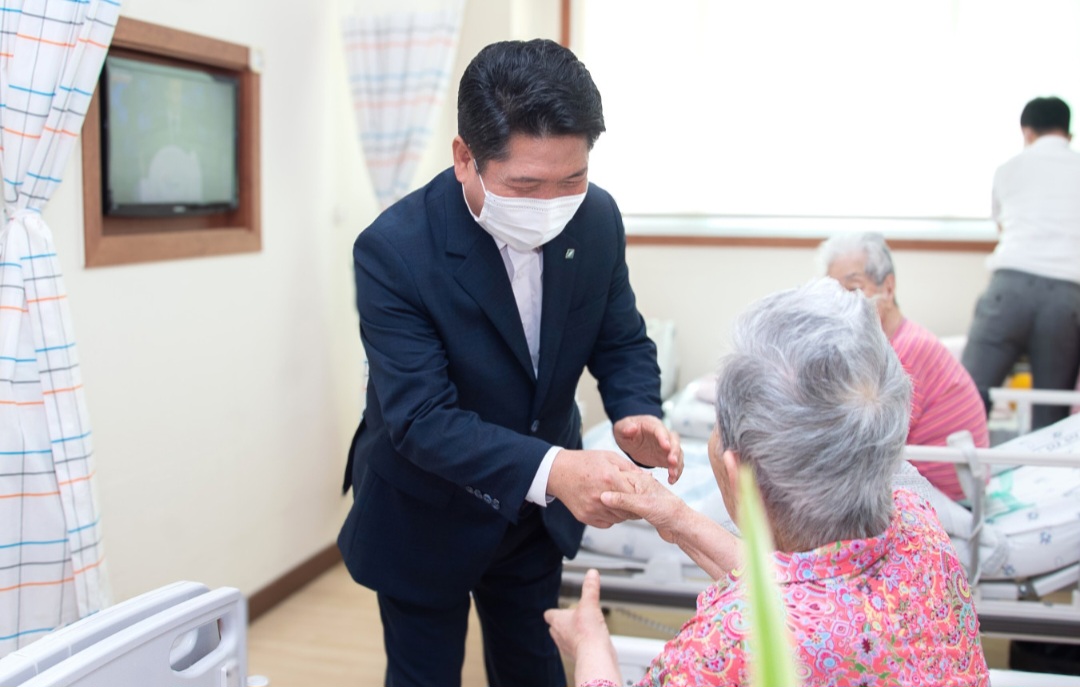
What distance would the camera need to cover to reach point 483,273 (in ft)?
5.40

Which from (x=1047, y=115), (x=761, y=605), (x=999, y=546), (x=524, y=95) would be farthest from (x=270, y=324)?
(x=761, y=605)

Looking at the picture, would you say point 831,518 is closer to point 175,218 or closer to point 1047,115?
point 175,218

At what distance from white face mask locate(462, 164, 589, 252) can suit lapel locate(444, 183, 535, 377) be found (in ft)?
0.07

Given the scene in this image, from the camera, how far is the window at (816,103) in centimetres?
423

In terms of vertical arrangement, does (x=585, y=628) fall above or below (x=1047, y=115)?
below

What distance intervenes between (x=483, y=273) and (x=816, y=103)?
3.20 meters

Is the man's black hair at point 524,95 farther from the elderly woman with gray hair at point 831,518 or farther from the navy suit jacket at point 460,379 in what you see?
the elderly woman with gray hair at point 831,518

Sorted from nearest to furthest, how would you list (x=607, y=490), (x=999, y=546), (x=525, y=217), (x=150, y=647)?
(x=150, y=647), (x=607, y=490), (x=525, y=217), (x=999, y=546)

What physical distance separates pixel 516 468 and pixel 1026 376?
3.16 meters

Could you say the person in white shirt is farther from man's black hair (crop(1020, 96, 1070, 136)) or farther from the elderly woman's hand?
the elderly woman's hand

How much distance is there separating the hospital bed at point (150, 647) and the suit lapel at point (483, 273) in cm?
58

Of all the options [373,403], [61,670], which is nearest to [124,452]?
[373,403]

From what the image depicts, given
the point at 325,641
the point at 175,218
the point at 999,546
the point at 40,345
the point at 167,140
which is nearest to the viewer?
the point at 40,345

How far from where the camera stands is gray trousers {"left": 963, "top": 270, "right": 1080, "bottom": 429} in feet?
11.8
